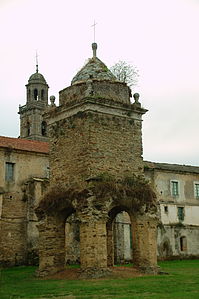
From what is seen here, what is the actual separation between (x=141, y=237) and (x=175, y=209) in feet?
65.8

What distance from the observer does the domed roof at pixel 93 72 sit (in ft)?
69.5

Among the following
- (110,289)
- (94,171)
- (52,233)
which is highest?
(94,171)

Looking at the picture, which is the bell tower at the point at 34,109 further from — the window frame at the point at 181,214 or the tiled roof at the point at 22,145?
the tiled roof at the point at 22,145

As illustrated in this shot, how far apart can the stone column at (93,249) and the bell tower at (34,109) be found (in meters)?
43.9

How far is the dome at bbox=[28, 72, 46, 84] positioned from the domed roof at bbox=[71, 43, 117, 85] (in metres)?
42.5

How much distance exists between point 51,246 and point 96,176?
152 inches

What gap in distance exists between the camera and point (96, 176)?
18.8 m

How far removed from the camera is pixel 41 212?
67.1 ft

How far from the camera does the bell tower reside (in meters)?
61.9

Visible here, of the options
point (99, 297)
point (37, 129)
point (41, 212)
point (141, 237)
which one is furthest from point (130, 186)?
point (37, 129)

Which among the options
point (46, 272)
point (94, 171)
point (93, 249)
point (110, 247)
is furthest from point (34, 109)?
point (93, 249)

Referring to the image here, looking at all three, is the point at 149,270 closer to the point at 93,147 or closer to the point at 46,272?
the point at 46,272

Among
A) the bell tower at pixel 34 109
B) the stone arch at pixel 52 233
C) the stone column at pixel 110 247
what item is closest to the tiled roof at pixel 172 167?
the stone column at pixel 110 247

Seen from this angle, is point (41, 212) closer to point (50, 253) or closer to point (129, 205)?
point (50, 253)
